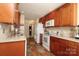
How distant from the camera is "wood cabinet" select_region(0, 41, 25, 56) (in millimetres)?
1870

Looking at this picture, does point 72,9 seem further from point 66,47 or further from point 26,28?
point 26,28

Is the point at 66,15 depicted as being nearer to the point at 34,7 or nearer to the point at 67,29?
the point at 67,29

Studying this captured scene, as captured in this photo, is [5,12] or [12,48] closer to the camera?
[5,12]

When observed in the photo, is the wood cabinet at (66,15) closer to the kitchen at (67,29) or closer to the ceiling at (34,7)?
the kitchen at (67,29)

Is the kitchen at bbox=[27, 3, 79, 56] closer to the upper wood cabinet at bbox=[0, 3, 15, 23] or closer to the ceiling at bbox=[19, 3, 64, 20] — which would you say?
the ceiling at bbox=[19, 3, 64, 20]

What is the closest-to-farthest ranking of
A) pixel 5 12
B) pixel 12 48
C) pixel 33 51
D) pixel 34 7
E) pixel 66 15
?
1. pixel 5 12
2. pixel 12 48
3. pixel 34 7
4. pixel 33 51
5. pixel 66 15

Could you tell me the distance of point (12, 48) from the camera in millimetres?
2035

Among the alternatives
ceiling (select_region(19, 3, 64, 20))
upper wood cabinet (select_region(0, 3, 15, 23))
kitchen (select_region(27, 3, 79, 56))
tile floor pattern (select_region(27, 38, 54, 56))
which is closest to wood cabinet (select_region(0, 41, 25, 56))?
tile floor pattern (select_region(27, 38, 54, 56))

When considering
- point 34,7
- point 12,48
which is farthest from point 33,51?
point 34,7

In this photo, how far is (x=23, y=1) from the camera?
5.91 ft

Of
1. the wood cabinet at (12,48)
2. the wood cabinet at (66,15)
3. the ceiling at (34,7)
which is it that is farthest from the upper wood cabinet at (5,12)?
the wood cabinet at (66,15)

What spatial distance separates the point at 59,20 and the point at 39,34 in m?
2.31

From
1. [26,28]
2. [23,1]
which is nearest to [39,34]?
[26,28]

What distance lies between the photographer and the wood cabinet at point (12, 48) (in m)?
1.87
